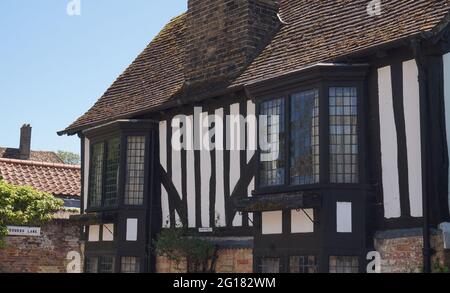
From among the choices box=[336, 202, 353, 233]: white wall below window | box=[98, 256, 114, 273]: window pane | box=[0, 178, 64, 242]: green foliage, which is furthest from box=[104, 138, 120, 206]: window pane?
box=[336, 202, 353, 233]: white wall below window

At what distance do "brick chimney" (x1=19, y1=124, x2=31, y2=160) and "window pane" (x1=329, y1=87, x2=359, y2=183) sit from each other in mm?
23911

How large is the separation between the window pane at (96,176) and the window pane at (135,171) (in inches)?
39.5

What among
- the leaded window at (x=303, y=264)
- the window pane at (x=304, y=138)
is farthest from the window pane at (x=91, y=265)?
the window pane at (x=304, y=138)

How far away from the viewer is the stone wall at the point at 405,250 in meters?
10.1

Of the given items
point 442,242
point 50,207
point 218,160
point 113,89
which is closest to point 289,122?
point 218,160

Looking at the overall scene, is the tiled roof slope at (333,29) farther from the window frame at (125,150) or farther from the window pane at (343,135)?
the window frame at (125,150)

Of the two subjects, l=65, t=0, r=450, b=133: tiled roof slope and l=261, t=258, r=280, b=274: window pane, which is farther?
l=261, t=258, r=280, b=274: window pane

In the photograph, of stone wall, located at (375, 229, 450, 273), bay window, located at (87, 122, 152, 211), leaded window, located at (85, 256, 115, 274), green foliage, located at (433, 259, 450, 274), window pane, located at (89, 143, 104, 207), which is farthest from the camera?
window pane, located at (89, 143, 104, 207)

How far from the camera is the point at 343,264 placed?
11.1m

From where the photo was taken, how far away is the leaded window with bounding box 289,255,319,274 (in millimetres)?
11273

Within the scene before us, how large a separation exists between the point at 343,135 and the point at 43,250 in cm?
1055

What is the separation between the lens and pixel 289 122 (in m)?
11.9

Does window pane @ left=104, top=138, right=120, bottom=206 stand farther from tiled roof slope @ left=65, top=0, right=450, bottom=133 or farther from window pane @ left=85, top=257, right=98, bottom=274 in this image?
window pane @ left=85, top=257, right=98, bottom=274

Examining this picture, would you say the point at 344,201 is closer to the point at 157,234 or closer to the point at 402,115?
the point at 402,115
